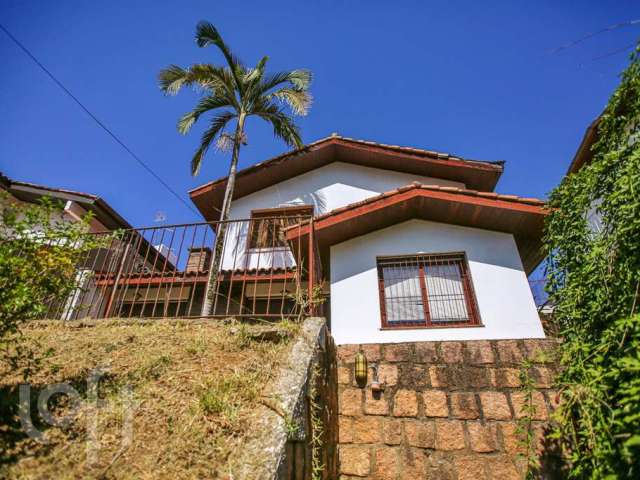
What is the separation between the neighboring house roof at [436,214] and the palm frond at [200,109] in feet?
16.4

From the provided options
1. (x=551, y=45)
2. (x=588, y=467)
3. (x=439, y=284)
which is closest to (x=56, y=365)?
(x=588, y=467)

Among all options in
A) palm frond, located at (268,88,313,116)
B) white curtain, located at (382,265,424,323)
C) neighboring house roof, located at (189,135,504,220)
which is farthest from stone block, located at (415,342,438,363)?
palm frond, located at (268,88,313,116)

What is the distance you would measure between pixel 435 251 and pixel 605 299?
12.4ft

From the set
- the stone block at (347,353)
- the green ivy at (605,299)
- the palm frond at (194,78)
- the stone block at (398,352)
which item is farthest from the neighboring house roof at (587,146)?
the palm frond at (194,78)

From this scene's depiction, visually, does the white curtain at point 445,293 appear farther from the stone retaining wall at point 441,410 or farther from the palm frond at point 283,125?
the palm frond at point 283,125

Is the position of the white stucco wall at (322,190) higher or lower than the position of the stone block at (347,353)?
higher

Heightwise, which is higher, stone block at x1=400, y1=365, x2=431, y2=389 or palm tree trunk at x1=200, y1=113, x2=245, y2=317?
palm tree trunk at x1=200, y1=113, x2=245, y2=317

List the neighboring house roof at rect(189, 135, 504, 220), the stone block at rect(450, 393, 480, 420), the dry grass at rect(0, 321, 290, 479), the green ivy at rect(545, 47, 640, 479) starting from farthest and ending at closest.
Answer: the neighboring house roof at rect(189, 135, 504, 220) < the stone block at rect(450, 393, 480, 420) < the green ivy at rect(545, 47, 640, 479) < the dry grass at rect(0, 321, 290, 479)

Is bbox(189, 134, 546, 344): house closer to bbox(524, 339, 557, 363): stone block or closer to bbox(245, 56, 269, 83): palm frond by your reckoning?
bbox(524, 339, 557, 363): stone block

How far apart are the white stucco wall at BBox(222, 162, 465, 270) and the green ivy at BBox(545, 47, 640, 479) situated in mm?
6128

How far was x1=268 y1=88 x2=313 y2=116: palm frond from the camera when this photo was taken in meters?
8.34

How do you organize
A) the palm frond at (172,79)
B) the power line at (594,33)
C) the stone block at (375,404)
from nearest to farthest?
the power line at (594,33), the stone block at (375,404), the palm frond at (172,79)

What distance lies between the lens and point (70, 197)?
32.5 ft

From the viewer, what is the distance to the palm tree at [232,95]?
8273mm
